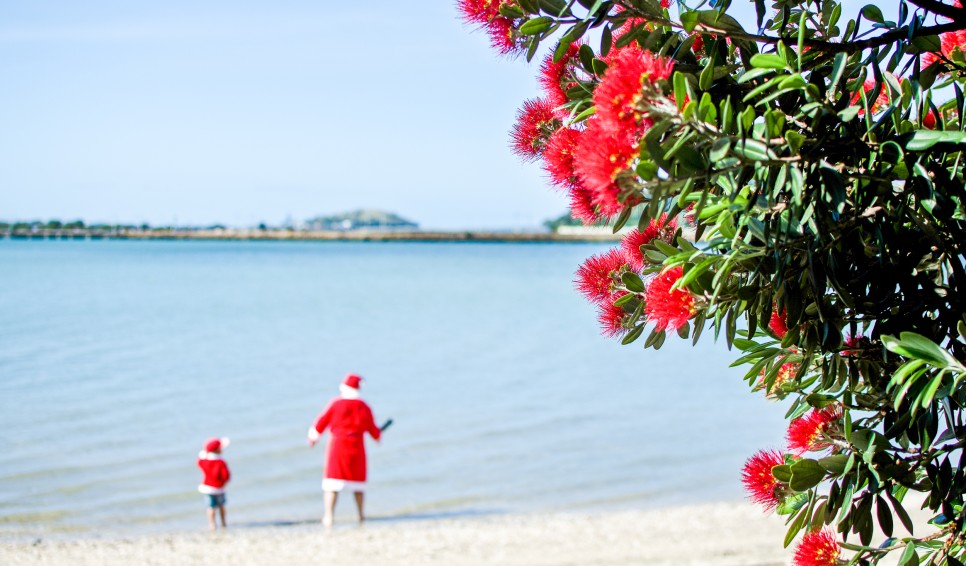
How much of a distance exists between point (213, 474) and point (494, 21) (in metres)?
7.88

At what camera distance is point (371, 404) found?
17.6 m

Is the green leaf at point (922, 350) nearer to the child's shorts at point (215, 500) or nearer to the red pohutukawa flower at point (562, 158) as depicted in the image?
the red pohutukawa flower at point (562, 158)

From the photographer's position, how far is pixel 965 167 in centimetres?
206

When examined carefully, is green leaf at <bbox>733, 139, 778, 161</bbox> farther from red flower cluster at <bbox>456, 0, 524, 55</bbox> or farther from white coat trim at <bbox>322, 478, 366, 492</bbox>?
white coat trim at <bbox>322, 478, 366, 492</bbox>

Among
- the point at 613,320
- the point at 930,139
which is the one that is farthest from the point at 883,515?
the point at 930,139

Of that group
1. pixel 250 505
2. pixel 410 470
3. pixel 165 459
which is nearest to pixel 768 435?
pixel 410 470

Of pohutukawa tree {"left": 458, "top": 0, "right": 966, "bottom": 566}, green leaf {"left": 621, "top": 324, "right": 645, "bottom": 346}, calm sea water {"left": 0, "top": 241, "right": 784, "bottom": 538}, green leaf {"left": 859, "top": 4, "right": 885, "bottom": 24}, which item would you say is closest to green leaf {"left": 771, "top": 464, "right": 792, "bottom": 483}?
pohutukawa tree {"left": 458, "top": 0, "right": 966, "bottom": 566}

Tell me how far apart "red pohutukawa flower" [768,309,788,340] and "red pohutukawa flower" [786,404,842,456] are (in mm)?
216

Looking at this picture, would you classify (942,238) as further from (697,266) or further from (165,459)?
(165,459)

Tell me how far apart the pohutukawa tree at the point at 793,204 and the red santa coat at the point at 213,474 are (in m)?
7.61

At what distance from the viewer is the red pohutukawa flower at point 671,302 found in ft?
6.35

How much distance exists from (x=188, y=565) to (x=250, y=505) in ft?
9.75

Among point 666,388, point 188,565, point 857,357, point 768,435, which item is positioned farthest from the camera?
→ point 666,388

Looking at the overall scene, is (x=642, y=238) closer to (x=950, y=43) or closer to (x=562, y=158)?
(x=562, y=158)
